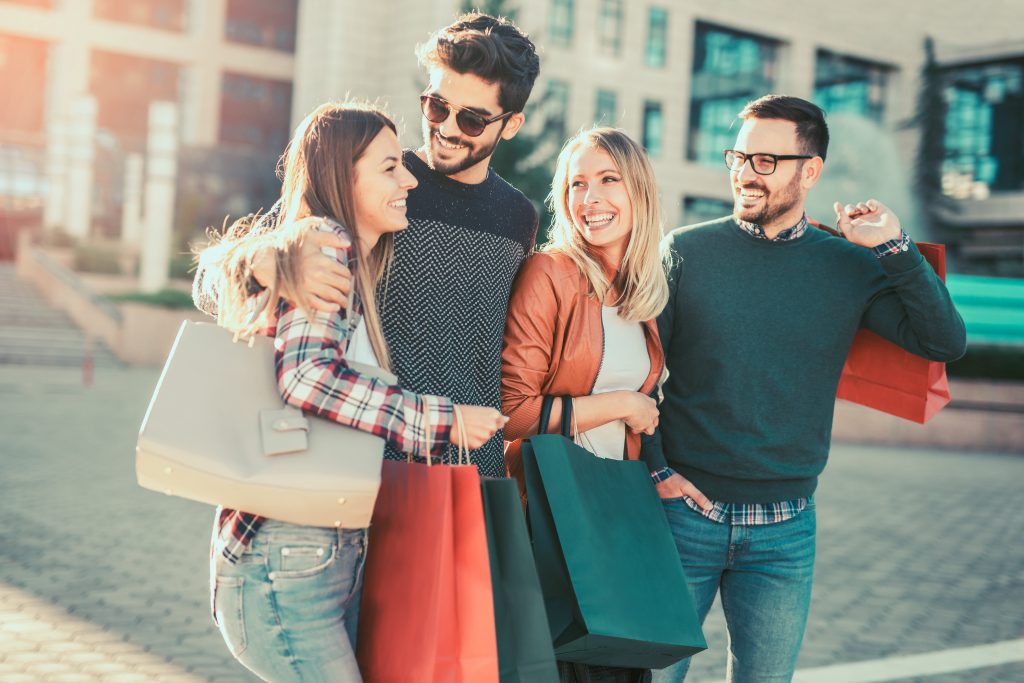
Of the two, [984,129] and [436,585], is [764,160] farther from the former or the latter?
[984,129]

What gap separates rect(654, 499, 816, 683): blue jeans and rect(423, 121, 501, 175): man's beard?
1112 millimetres

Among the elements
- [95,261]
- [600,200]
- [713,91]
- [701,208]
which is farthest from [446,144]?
[701,208]

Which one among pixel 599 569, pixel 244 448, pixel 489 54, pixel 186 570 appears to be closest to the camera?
pixel 244 448

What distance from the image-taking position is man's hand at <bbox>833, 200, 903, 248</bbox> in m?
2.96

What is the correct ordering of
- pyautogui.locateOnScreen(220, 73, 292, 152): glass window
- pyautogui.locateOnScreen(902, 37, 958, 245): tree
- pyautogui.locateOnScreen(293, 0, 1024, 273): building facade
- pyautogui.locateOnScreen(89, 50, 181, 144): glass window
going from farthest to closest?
1. pyautogui.locateOnScreen(220, 73, 292, 152): glass window
2. pyautogui.locateOnScreen(89, 50, 181, 144): glass window
3. pyautogui.locateOnScreen(902, 37, 958, 245): tree
4. pyautogui.locateOnScreen(293, 0, 1024, 273): building facade

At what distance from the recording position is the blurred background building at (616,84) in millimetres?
37250

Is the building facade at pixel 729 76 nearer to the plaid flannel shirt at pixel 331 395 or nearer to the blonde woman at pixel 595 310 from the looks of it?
the blonde woman at pixel 595 310

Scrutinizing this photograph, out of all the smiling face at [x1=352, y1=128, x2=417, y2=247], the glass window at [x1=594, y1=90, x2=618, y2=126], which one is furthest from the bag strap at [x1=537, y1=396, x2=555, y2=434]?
the glass window at [x1=594, y1=90, x2=618, y2=126]

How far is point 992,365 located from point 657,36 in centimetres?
2427

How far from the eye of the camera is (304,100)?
3900 centimetres

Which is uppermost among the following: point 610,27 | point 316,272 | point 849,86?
point 849,86

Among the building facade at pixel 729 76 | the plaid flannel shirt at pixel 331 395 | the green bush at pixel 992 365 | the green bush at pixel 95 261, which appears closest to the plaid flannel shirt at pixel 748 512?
the plaid flannel shirt at pixel 331 395

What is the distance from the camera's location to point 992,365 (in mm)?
17922

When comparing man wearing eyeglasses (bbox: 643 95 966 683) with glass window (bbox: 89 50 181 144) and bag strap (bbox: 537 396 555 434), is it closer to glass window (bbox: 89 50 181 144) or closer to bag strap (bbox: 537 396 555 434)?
bag strap (bbox: 537 396 555 434)
